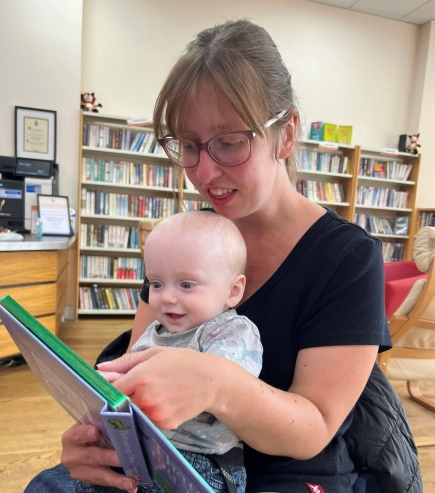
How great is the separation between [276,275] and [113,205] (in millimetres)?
3878

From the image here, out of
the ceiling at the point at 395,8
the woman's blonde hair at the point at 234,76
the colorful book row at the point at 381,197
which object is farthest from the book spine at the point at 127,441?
the ceiling at the point at 395,8

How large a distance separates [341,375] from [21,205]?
12.0 ft

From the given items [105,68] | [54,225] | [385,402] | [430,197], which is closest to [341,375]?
[385,402]

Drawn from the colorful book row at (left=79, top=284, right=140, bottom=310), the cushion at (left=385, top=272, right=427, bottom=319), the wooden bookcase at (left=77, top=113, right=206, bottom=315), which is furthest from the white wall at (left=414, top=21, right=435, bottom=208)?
the colorful book row at (left=79, top=284, right=140, bottom=310)

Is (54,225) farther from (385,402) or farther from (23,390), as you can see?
(385,402)

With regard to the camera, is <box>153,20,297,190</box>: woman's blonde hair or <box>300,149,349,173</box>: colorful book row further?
<box>300,149,349,173</box>: colorful book row

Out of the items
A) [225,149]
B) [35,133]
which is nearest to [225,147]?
[225,149]

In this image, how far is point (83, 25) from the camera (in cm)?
432

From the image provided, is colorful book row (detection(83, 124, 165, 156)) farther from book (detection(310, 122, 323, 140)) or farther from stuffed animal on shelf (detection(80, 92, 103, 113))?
book (detection(310, 122, 323, 140))

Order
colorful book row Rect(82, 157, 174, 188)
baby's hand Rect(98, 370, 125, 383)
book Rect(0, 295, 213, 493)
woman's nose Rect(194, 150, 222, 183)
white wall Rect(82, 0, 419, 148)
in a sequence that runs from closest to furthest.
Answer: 1. book Rect(0, 295, 213, 493)
2. baby's hand Rect(98, 370, 125, 383)
3. woman's nose Rect(194, 150, 222, 183)
4. colorful book row Rect(82, 157, 174, 188)
5. white wall Rect(82, 0, 419, 148)

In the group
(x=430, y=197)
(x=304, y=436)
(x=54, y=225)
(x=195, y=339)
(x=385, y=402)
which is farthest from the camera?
(x=430, y=197)

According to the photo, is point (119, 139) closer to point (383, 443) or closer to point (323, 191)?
point (323, 191)

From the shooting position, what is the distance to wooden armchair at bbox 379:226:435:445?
6.80 feet

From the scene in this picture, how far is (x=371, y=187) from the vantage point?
5332 millimetres
